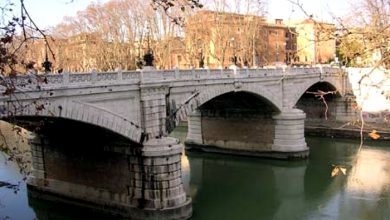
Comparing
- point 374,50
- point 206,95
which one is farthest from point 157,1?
point 206,95

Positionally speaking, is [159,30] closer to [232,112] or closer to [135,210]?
[232,112]

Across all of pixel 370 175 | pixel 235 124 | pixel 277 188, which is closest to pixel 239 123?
pixel 235 124

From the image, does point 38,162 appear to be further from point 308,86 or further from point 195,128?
point 308,86

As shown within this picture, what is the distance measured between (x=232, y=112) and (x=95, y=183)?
1008 cm

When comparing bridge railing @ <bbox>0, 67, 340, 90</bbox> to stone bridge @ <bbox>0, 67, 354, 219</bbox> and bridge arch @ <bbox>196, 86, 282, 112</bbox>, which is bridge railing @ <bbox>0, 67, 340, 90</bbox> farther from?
bridge arch @ <bbox>196, 86, 282, 112</bbox>

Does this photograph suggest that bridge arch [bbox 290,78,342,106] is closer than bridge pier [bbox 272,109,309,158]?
No

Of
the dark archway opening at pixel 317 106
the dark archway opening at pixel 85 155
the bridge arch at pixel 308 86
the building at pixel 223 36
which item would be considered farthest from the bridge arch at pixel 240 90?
the building at pixel 223 36

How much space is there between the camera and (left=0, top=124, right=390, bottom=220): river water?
597 inches

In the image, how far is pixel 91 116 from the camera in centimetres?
1269

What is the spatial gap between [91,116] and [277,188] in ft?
27.3

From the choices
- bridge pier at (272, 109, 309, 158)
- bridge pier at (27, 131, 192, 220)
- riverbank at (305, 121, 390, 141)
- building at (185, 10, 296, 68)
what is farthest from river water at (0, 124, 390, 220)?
building at (185, 10, 296, 68)

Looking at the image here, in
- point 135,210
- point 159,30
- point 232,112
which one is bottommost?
point 135,210

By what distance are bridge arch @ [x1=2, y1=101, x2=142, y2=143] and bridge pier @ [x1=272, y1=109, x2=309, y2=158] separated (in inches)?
384

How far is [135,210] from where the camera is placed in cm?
1402
